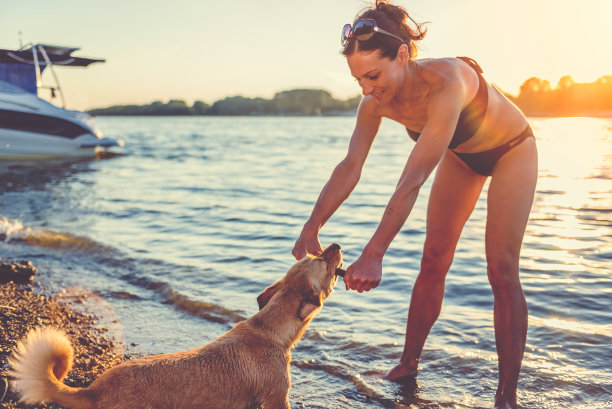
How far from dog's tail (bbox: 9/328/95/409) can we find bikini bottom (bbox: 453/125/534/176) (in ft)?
10.6

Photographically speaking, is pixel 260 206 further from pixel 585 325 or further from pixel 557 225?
pixel 585 325

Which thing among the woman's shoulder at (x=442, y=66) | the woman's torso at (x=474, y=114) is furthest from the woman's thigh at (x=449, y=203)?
the woman's shoulder at (x=442, y=66)

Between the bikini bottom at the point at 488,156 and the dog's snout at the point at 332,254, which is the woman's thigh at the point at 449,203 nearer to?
the bikini bottom at the point at 488,156

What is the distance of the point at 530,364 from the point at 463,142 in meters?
2.53

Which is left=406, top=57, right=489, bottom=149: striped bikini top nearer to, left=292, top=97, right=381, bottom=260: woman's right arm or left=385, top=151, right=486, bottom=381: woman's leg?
left=385, top=151, right=486, bottom=381: woman's leg

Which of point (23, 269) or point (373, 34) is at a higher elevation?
point (373, 34)

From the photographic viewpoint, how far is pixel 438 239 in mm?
4809

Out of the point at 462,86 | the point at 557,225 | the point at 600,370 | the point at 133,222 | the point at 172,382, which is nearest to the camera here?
the point at 172,382

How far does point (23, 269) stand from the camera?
6.93 meters

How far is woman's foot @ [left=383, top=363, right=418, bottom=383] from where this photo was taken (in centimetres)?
513

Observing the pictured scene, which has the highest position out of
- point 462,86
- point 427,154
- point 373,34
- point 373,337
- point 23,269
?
point 373,34

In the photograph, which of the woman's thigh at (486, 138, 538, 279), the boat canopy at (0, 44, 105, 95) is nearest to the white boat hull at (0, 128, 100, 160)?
the boat canopy at (0, 44, 105, 95)

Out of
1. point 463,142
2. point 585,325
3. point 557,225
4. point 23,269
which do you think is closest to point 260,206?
point 557,225

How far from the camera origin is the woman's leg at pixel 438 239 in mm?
4730
